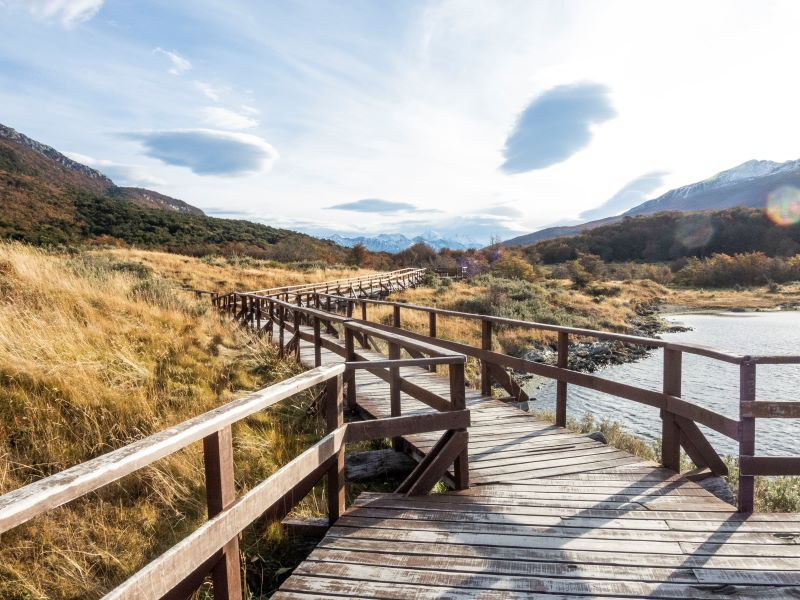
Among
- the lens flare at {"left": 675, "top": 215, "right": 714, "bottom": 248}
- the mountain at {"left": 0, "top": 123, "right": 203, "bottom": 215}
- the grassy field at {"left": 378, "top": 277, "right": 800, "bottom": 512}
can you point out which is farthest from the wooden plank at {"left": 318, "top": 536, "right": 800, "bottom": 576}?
the lens flare at {"left": 675, "top": 215, "right": 714, "bottom": 248}

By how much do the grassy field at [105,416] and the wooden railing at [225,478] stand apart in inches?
38.6

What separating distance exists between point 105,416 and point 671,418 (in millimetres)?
5334

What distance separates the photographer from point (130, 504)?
153 inches

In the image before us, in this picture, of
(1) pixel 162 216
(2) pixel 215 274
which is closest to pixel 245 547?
(2) pixel 215 274

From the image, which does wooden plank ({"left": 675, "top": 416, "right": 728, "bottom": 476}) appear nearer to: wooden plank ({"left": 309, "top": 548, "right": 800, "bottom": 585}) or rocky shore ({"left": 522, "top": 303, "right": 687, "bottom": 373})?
wooden plank ({"left": 309, "top": 548, "right": 800, "bottom": 585})

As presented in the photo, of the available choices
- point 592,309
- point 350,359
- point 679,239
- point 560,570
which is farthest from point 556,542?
point 679,239

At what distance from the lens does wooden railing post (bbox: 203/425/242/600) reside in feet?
7.37

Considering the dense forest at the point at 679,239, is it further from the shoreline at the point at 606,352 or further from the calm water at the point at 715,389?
the calm water at the point at 715,389

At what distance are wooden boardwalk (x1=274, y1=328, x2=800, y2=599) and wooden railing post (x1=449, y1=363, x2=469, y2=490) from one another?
0.34 ft

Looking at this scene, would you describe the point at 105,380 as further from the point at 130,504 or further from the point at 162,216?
the point at 162,216

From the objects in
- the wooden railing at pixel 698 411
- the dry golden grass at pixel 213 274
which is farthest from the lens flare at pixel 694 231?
the wooden railing at pixel 698 411

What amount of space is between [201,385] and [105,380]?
1225mm

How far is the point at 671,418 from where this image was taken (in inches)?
168

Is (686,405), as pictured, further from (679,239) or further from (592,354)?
(679,239)
